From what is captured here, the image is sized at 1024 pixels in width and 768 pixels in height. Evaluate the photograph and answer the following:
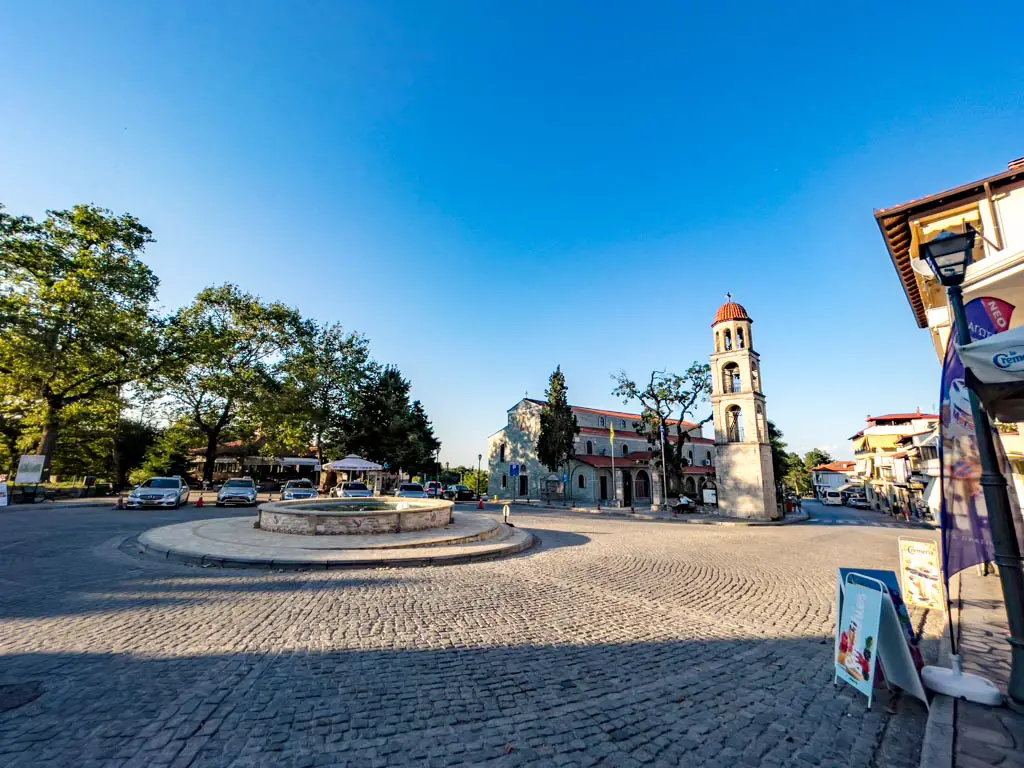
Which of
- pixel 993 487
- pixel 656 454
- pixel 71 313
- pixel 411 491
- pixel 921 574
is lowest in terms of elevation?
pixel 921 574

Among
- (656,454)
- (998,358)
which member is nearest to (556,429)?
(656,454)

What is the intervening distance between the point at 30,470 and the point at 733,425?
43.0 meters

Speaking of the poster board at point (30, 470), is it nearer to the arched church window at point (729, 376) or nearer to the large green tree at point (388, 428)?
the large green tree at point (388, 428)

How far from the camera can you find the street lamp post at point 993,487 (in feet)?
12.5

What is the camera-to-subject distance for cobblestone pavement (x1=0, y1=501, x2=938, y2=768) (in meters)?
3.09

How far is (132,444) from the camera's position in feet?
124

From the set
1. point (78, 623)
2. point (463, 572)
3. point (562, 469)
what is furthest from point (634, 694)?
point (562, 469)

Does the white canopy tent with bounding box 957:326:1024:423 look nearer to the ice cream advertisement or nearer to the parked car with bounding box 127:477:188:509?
the ice cream advertisement

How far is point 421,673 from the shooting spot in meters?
4.23

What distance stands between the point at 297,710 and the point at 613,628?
153 inches

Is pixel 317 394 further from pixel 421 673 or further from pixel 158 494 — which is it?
pixel 421 673

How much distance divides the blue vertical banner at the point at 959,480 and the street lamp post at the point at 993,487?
0.20 metres

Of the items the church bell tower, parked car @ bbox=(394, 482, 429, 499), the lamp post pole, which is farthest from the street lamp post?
the church bell tower

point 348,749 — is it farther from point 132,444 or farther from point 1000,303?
point 132,444
